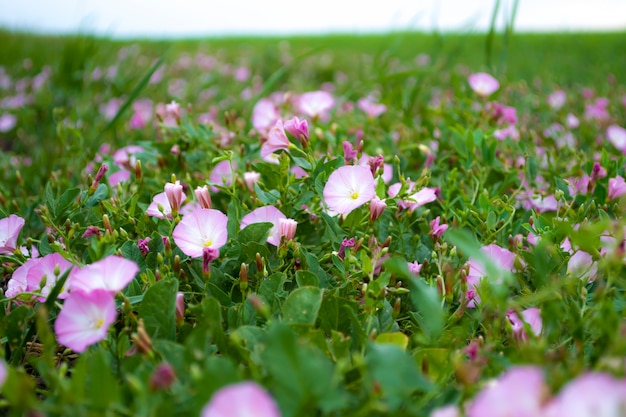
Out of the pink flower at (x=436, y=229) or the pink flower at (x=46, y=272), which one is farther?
→ the pink flower at (x=436, y=229)

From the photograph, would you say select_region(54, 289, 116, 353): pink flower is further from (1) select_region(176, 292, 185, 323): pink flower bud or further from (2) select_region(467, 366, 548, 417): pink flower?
(2) select_region(467, 366, 548, 417): pink flower

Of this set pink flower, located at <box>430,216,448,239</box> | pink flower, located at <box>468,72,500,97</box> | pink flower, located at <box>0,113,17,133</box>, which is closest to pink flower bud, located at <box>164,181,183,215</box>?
pink flower, located at <box>430,216,448,239</box>

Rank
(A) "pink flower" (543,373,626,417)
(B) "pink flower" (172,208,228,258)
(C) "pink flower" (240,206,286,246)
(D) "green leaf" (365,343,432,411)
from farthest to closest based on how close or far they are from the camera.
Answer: (C) "pink flower" (240,206,286,246), (B) "pink flower" (172,208,228,258), (D) "green leaf" (365,343,432,411), (A) "pink flower" (543,373,626,417)

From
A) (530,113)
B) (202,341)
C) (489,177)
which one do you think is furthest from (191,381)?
(530,113)

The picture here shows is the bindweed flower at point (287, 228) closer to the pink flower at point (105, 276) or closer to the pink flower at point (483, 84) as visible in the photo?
the pink flower at point (105, 276)

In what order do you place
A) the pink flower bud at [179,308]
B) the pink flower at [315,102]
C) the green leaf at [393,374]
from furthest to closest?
the pink flower at [315,102]
the pink flower bud at [179,308]
the green leaf at [393,374]

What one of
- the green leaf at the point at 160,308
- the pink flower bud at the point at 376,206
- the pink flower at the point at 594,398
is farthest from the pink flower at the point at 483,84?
the pink flower at the point at 594,398
